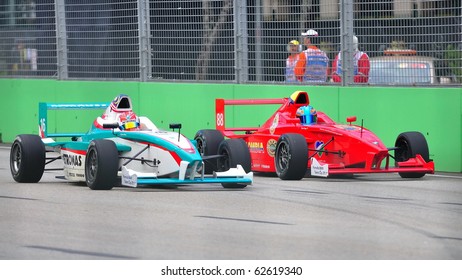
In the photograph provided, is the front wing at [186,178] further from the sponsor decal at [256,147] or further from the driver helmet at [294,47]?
the driver helmet at [294,47]

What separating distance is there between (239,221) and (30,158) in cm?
448

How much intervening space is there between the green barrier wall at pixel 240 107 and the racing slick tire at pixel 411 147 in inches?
41.1

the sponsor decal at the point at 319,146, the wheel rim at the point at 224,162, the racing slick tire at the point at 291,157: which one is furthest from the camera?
the sponsor decal at the point at 319,146

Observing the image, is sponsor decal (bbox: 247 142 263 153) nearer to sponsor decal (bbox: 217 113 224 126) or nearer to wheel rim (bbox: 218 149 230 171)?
sponsor decal (bbox: 217 113 224 126)

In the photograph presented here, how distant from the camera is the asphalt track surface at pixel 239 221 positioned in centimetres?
949

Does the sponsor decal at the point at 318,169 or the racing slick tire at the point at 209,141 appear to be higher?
the racing slick tire at the point at 209,141

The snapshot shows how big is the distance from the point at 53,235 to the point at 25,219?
122cm

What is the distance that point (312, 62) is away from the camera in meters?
19.4

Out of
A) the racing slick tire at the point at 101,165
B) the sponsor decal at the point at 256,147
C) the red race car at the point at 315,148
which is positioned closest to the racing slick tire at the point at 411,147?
→ the red race car at the point at 315,148

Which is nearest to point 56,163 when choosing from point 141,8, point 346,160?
point 141,8

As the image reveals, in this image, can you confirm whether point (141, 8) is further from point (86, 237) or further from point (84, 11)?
point (86, 237)

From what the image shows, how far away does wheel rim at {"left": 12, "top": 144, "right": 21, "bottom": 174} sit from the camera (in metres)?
15.4

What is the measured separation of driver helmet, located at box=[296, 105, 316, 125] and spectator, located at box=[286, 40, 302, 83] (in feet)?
10.3

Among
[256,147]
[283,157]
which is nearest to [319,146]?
[283,157]
